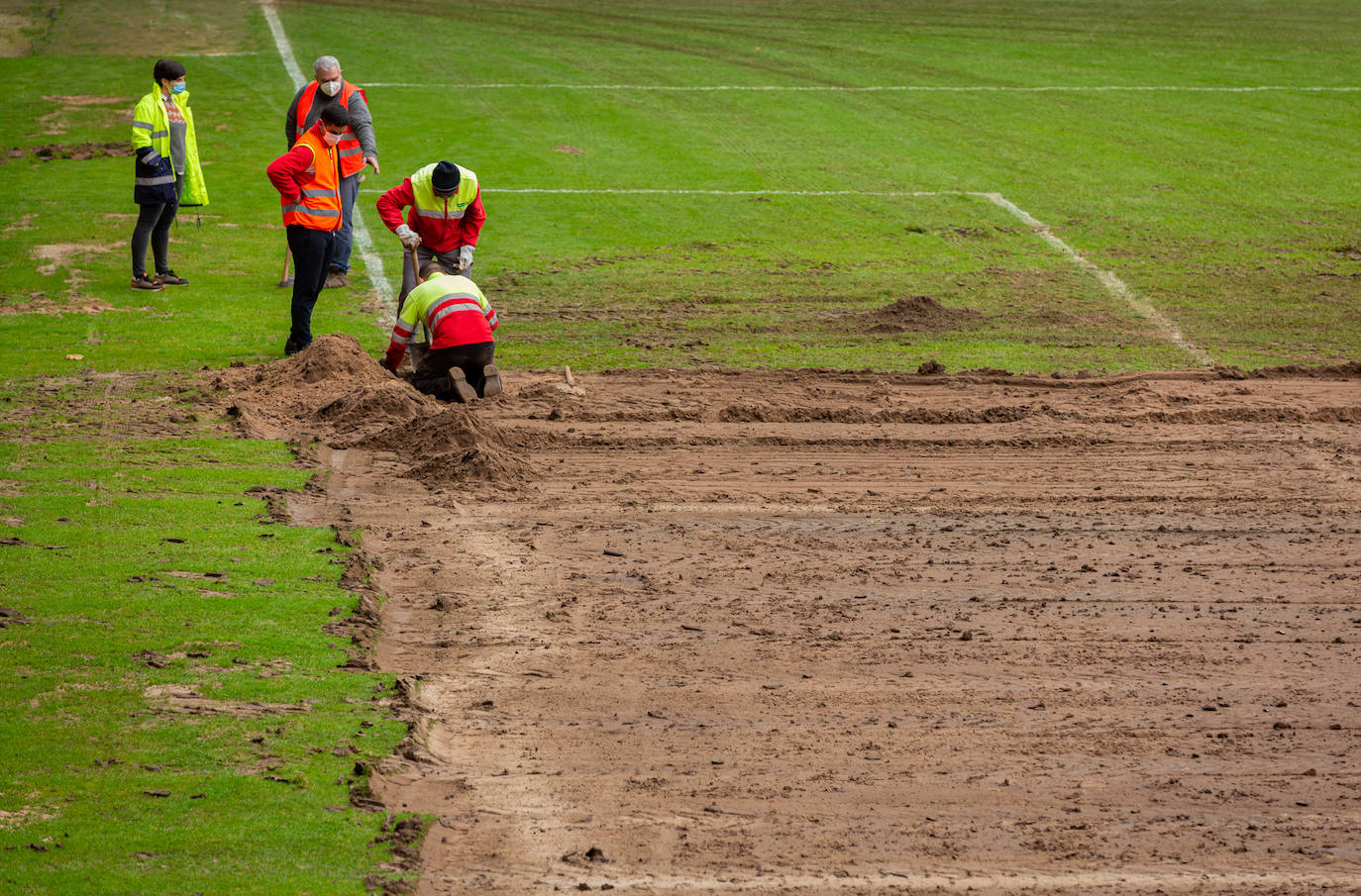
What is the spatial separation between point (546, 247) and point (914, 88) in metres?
11.4

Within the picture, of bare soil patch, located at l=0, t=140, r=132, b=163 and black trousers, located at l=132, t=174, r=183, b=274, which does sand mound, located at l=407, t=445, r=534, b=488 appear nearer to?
black trousers, located at l=132, t=174, r=183, b=274

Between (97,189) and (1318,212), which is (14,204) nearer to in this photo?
(97,189)

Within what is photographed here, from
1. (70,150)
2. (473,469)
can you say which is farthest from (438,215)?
(70,150)

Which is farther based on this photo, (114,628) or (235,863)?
(114,628)

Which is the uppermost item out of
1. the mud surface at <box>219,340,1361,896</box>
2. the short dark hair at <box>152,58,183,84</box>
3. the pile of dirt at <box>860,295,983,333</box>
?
the short dark hair at <box>152,58,183,84</box>

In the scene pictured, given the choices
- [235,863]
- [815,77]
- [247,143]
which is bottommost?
[235,863]

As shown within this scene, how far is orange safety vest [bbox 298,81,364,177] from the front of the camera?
12.9 meters

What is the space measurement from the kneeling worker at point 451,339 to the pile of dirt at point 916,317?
13.5ft

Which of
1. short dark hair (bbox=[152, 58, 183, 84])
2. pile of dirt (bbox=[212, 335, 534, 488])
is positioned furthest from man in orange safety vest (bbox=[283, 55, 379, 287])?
pile of dirt (bbox=[212, 335, 534, 488])

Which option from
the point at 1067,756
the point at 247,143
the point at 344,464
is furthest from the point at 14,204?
the point at 1067,756

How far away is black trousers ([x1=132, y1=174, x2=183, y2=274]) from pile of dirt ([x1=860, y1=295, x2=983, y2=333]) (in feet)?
23.8

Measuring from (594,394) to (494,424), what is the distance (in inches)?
52.2

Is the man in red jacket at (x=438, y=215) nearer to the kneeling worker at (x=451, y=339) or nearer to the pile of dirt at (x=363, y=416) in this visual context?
the kneeling worker at (x=451, y=339)

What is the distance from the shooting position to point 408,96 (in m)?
23.3
